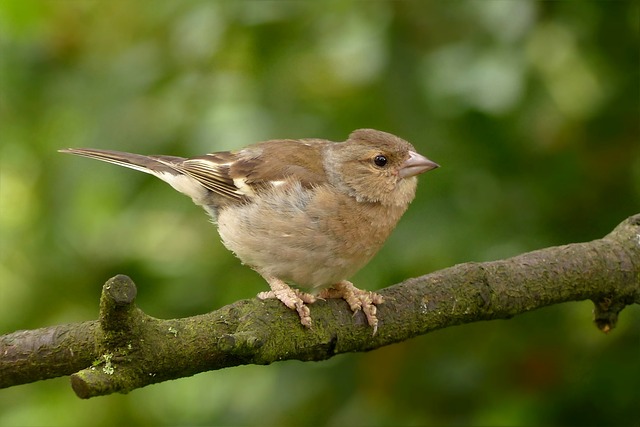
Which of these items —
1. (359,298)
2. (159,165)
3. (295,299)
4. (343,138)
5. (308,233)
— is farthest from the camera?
(159,165)

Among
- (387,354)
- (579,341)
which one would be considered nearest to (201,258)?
(387,354)

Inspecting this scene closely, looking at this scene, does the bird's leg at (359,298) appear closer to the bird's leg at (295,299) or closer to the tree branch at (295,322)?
the tree branch at (295,322)

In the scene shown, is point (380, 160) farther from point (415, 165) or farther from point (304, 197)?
point (304, 197)

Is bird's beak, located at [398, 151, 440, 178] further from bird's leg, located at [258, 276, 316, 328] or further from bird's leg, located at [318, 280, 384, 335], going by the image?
bird's leg, located at [258, 276, 316, 328]

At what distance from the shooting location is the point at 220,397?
513 centimetres

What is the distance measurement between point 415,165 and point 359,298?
43.0 inches

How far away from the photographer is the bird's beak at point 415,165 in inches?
181

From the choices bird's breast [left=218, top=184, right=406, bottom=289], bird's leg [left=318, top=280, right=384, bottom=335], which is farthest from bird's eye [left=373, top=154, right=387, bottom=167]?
bird's leg [left=318, top=280, right=384, bottom=335]

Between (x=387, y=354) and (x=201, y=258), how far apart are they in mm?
1150

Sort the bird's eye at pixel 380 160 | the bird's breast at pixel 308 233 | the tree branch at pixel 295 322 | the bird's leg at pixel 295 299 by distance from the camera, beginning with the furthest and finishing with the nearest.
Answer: the bird's eye at pixel 380 160 < the bird's breast at pixel 308 233 < the bird's leg at pixel 295 299 < the tree branch at pixel 295 322

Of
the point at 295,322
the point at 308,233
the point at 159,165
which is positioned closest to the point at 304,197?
the point at 308,233

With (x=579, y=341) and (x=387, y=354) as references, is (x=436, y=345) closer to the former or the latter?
(x=387, y=354)

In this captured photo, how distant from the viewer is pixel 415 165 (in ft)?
15.6

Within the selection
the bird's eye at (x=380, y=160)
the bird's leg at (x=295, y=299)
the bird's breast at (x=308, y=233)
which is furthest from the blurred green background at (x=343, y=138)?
the bird's leg at (x=295, y=299)
